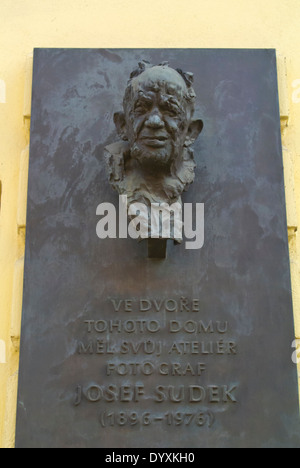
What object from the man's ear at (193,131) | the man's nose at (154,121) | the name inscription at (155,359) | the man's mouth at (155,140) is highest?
the man's ear at (193,131)

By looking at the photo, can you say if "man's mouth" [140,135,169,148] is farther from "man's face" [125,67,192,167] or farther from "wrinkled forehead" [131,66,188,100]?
"wrinkled forehead" [131,66,188,100]

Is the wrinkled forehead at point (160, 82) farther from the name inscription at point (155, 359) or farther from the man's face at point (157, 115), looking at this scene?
the name inscription at point (155, 359)

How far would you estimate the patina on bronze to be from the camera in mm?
3410

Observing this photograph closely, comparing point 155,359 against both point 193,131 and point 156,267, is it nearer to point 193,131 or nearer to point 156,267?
point 156,267

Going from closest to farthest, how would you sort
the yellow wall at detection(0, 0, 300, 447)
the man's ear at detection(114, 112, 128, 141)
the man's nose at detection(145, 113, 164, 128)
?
the man's nose at detection(145, 113, 164, 128), the man's ear at detection(114, 112, 128, 141), the yellow wall at detection(0, 0, 300, 447)

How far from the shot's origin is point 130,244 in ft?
12.3

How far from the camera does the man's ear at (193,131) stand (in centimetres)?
371

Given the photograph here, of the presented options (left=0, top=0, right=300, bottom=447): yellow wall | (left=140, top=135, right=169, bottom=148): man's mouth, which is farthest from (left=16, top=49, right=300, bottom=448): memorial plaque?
(left=0, top=0, right=300, bottom=447): yellow wall

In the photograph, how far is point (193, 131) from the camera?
3732mm

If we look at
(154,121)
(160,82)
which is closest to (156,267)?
(154,121)

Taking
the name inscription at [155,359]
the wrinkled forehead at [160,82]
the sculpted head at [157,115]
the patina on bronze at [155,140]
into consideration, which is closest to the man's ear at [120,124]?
the patina on bronze at [155,140]

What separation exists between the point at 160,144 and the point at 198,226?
668mm
